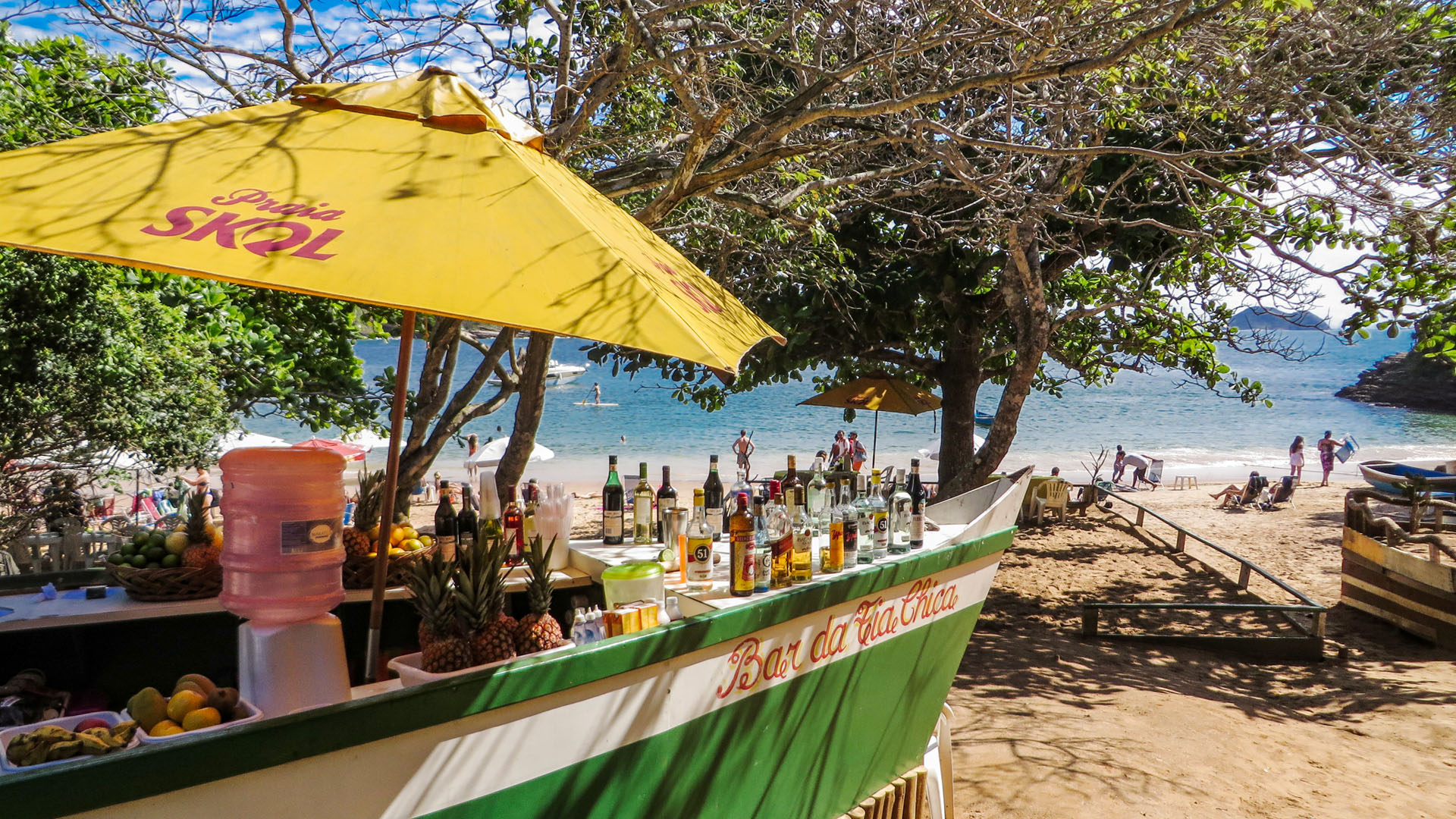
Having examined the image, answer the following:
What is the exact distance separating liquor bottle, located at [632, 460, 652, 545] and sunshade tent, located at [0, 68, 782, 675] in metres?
1.87

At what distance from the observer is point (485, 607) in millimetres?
2561

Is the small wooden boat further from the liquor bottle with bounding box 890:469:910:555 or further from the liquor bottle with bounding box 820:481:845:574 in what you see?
the liquor bottle with bounding box 820:481:845:574

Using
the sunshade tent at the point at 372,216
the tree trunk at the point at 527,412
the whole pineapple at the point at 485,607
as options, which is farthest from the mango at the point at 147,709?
the tree trunk at the point at 527,412

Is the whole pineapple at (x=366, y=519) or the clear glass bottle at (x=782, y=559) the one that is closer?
the whole pineapple at (x=366, y=519)

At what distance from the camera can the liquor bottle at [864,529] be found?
3.89 metres

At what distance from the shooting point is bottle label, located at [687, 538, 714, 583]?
3521mm

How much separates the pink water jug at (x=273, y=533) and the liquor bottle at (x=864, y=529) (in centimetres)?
218

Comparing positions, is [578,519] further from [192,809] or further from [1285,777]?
[192,809]

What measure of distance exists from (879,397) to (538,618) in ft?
30.6

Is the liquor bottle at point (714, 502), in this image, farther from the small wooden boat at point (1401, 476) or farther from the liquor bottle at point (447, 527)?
the small wooden boat at point (1401, 476)

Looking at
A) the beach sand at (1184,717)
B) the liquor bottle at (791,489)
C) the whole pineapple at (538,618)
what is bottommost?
the beach sand at (1184,717)

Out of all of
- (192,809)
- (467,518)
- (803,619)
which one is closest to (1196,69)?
(803,619)

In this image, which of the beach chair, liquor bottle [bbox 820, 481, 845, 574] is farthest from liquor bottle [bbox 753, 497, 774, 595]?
the beach chair

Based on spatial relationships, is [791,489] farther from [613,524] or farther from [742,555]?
[742,555]
